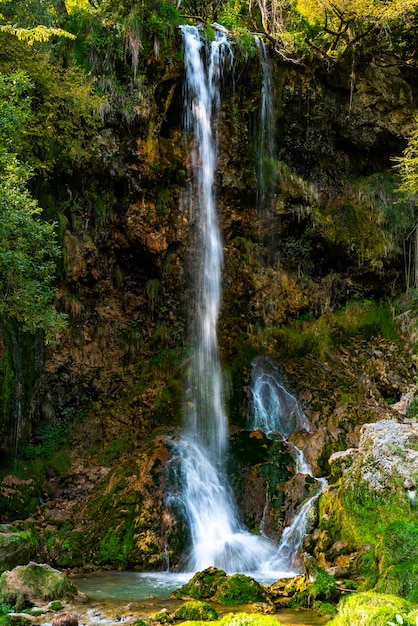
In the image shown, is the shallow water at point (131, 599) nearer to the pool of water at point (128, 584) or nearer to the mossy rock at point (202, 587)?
the pool of water at point (128, 584)

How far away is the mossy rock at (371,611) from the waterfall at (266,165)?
13282mm

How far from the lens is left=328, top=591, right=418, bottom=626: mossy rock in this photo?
359 cm

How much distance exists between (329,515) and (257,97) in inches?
487

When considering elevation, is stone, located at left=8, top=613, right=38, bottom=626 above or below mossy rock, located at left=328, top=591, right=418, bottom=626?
below

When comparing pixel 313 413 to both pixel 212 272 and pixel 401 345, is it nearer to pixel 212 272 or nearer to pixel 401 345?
pixel 401 345

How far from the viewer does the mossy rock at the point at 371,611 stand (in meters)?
3.59

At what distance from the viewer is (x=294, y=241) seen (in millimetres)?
16906

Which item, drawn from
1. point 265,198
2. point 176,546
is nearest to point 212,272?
point 265,198

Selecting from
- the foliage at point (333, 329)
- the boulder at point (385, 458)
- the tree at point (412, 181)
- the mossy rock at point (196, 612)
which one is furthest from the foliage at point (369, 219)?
the mossy rock at point (196, 612)

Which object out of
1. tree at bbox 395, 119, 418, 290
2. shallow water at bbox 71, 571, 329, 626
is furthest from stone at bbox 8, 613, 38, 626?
tree at bbox 395, 119, 418, 290

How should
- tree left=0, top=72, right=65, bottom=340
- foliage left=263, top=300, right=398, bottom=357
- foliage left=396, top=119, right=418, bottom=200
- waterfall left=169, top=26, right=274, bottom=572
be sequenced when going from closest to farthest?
1. tree left=0, top=72, right=65, bottom=340
2. waterfall left=169, top=26, right=274, bottom=572
3. foliage left=396, top=119, right=418, bottom=200
4. foliage left=263, top=300, right=398, bottom=357

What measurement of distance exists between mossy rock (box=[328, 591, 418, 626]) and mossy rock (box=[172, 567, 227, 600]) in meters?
3.42

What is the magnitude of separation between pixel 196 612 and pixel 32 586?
239cm

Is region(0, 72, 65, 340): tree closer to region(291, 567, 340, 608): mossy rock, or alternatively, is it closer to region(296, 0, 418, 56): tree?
region(291, 567, 340, 608): mossy rock
